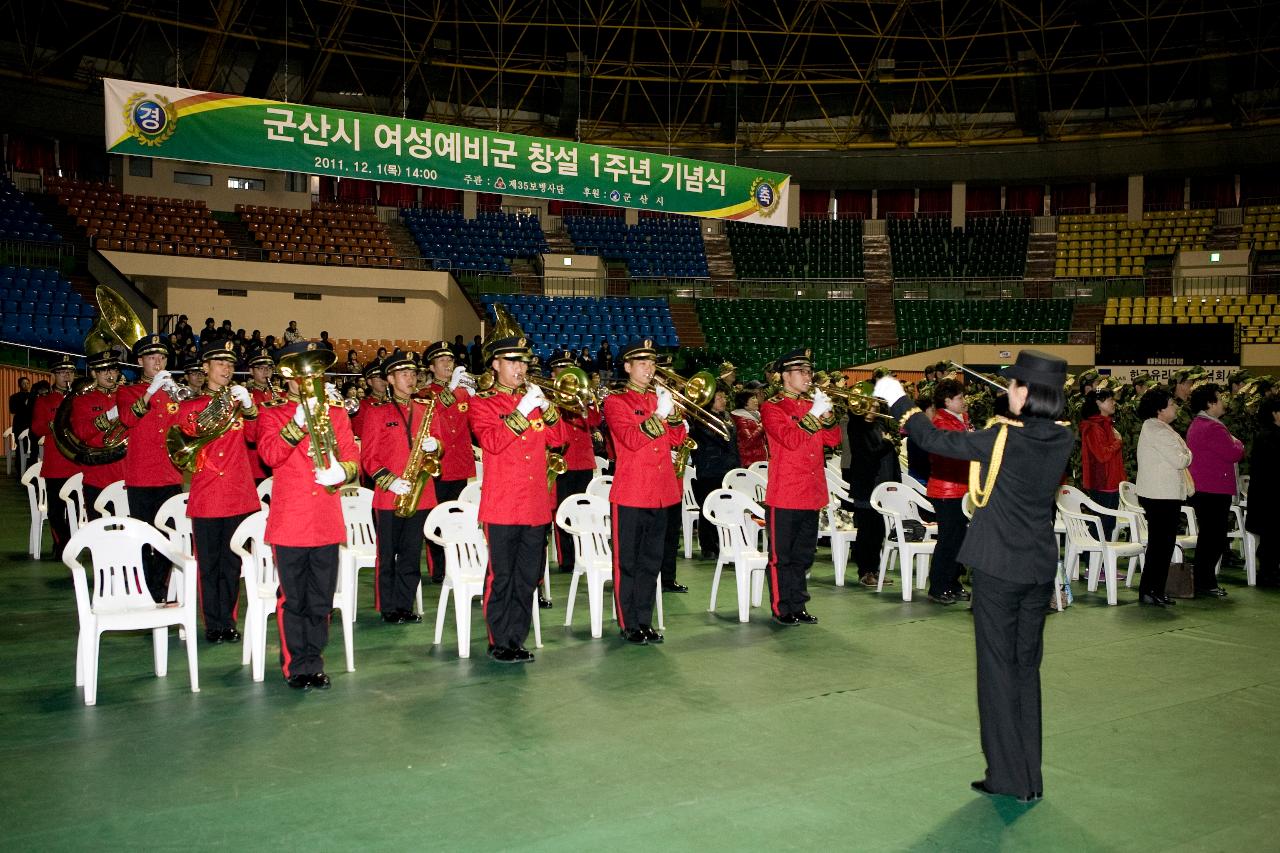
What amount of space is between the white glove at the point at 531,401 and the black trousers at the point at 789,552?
2.10m

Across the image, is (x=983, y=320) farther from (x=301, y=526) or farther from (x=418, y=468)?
(x=301, y=526)

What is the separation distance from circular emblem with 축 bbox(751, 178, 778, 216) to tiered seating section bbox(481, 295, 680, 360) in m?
→ 7.85

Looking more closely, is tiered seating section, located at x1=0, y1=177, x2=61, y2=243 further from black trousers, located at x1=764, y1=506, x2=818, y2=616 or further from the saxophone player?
black trousers, located at x1=764, y1=506, x2=818, y2=616

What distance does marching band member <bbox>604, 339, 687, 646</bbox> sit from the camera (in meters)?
7.30

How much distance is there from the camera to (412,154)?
1581 centimetres

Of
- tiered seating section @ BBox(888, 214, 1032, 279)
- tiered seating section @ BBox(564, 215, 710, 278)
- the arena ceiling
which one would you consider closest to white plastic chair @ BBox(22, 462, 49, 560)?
the arena ceiling

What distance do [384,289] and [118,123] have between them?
1273 centimetres

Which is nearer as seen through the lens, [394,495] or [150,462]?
[394,495]

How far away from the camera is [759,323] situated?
29078 millimetres

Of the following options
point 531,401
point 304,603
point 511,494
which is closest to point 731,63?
point 531,401

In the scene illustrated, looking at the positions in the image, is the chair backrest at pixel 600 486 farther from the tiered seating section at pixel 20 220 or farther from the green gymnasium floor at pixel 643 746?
the tiered seating section at pixel 20 220

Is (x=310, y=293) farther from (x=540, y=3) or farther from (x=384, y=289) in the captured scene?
(x=540, y=3)

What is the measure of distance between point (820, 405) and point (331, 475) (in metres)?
3.40

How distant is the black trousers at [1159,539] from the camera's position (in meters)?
8.74
